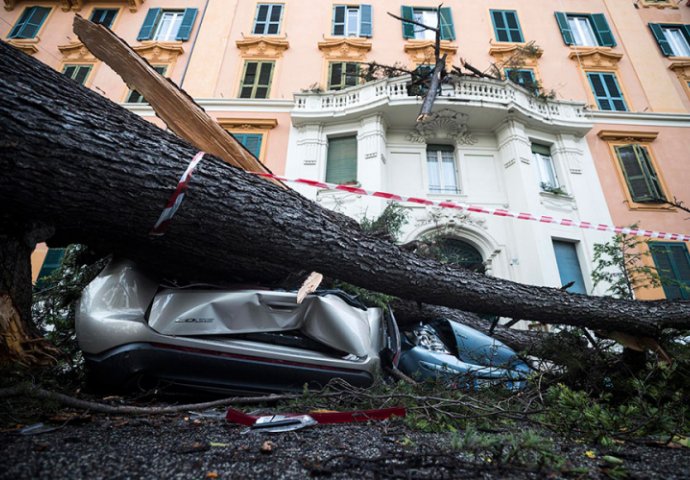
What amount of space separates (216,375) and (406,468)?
161 cm

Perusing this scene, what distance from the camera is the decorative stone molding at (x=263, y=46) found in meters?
11.4

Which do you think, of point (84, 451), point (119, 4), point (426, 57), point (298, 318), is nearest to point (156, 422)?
point (84, 451)

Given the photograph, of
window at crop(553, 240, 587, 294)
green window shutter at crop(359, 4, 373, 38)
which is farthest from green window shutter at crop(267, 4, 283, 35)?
window at crop(553, 240, 587, 294)

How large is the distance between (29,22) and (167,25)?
535cm

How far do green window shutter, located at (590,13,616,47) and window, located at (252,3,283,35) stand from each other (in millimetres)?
12427

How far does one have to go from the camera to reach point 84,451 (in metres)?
1.09

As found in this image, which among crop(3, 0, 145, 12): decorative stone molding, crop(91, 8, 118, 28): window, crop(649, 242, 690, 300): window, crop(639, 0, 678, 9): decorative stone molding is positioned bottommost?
crop(649, 242, 690, 300): window

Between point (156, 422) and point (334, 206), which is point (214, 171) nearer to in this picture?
point (156, 422)

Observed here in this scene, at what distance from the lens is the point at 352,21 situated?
1218 cm

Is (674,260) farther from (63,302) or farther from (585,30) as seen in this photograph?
Result: (63,302)

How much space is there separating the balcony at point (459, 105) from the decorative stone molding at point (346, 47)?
279cm

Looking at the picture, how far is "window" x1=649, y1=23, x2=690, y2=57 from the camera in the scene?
11578mm

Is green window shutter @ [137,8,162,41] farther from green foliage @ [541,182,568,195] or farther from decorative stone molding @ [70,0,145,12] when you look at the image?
green foliage @ [541,182,568,195]

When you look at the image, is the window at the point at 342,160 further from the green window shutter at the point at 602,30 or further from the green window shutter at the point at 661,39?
the green window shutter at the point at 661,39
